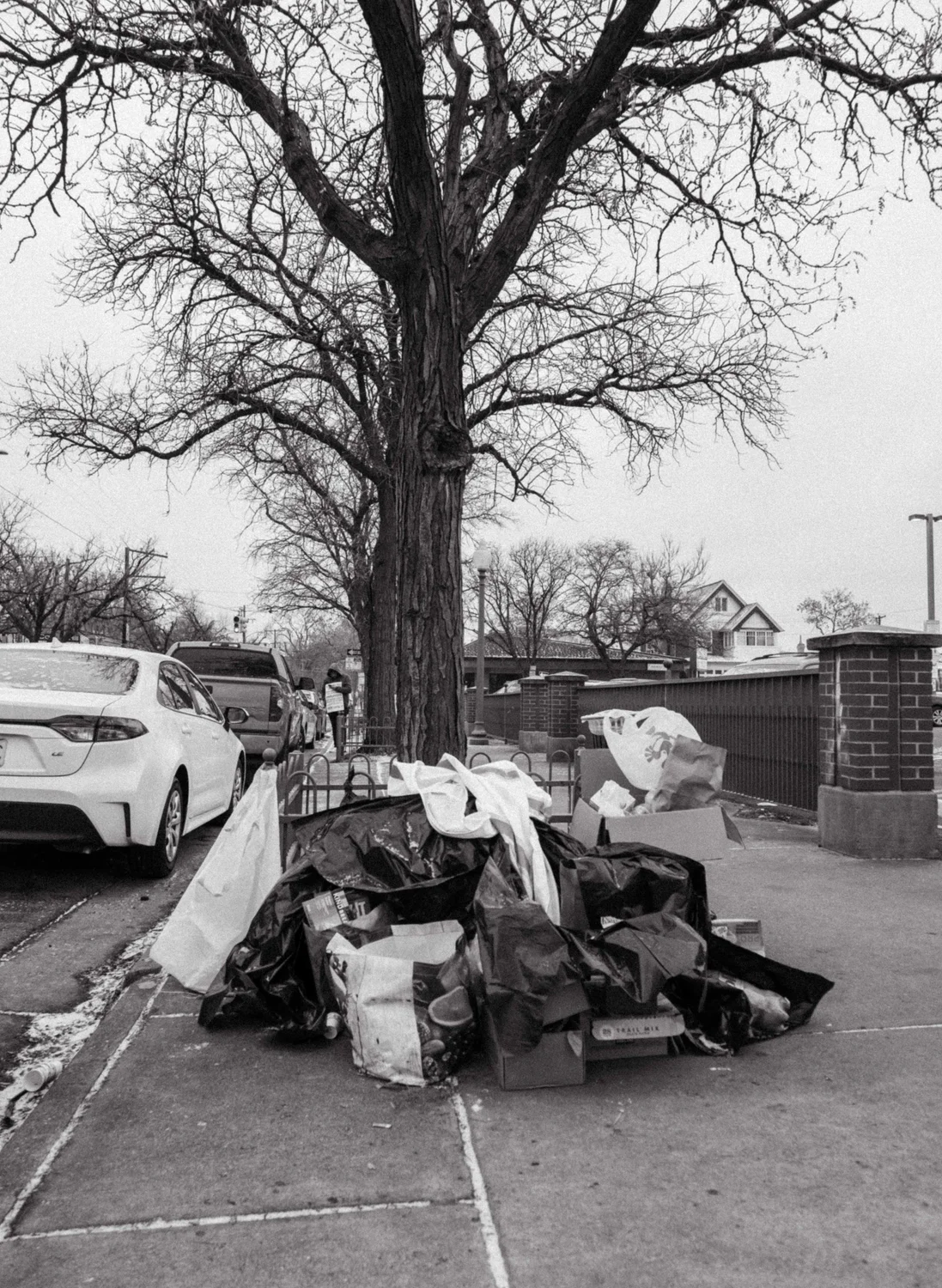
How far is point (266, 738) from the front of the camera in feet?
43.4

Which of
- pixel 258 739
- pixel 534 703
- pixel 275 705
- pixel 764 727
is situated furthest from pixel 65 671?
pixel 534 703

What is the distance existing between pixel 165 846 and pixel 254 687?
681cm

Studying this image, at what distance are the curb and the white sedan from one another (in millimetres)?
2064

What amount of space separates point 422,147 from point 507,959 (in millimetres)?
4704

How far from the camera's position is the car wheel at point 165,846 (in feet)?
22.0

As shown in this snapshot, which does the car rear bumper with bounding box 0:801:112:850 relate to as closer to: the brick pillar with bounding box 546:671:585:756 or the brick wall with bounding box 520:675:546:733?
the brick pillar with bounding box 546:671:585:756

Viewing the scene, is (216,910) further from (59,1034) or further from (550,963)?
(550,963)

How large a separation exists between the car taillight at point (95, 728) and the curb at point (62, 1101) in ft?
7.36

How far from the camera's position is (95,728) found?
245 inches

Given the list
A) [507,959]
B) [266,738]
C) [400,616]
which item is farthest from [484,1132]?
[266,738]

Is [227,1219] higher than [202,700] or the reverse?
the reverse

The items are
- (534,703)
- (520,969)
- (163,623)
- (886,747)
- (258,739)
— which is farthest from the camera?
(163,623)

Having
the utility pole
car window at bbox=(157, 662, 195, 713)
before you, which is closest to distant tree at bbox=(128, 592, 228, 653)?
the utility pole

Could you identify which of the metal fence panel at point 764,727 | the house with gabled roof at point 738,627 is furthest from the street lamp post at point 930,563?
the house with gabled roof at point 738,627
